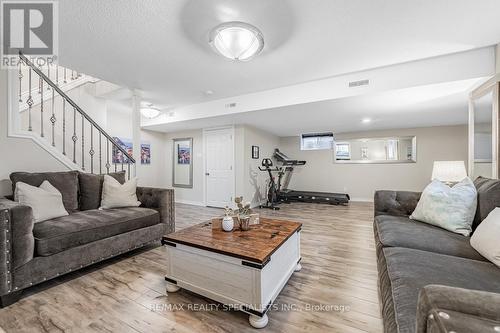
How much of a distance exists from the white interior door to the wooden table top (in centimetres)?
314

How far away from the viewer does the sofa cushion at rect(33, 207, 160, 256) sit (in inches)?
67.5

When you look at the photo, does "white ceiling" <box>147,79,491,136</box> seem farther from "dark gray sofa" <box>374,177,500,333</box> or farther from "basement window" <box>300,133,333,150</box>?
"dark gray sofa" <box>374,177,500,333</box>

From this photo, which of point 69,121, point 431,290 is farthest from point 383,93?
point 69,121

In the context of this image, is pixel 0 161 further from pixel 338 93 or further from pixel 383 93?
pixel 383 93

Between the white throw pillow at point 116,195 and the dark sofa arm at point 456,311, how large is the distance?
9.61 feet

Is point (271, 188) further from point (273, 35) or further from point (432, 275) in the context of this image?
point (432, 275)

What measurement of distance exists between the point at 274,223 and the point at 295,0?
1.99 metres

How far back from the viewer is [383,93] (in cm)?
294

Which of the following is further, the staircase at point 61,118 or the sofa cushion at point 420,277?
the staircase at point 61,118

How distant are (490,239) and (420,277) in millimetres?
650

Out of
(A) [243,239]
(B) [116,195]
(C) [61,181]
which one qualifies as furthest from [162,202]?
(A) [243,239]

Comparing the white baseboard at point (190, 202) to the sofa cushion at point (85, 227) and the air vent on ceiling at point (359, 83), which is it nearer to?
the sofa cushion at point (85, 227)

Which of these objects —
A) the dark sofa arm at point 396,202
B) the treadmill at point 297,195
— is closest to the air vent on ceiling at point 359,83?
the dark sofa arm at point 396,202

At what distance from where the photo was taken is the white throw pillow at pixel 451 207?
166 centimetres
